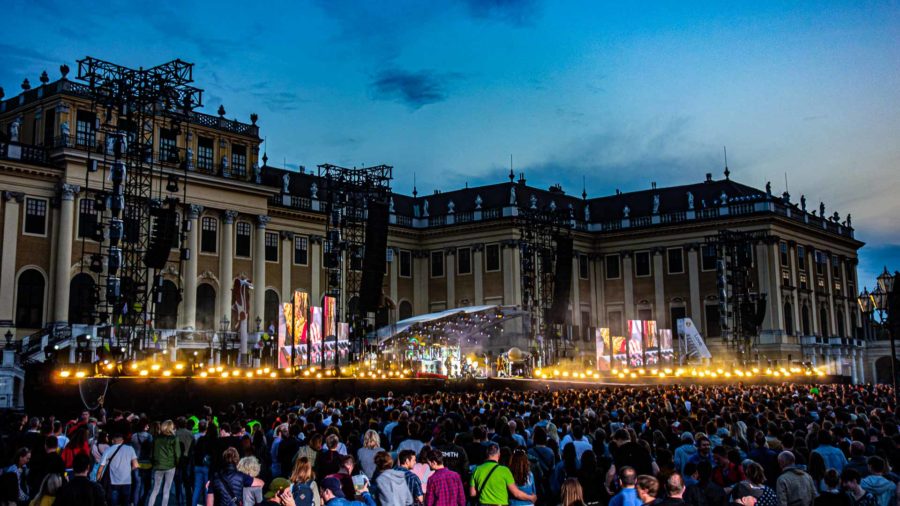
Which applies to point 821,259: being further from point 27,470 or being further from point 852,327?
point 27,470

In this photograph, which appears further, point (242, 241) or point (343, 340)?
point (242, 241)

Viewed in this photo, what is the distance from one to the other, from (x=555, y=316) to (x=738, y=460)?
124ft

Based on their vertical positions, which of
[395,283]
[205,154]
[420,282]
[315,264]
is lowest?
[395,283]

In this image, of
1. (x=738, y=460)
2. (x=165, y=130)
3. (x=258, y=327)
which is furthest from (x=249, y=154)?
(x=738, y=460)

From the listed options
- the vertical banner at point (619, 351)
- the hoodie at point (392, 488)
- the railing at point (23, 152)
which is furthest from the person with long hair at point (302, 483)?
the railing at point (23, 152)

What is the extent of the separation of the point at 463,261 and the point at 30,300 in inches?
1277

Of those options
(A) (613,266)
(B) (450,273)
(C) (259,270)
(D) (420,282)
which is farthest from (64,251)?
(A) (613,266)

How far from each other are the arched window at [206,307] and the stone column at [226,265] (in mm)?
537

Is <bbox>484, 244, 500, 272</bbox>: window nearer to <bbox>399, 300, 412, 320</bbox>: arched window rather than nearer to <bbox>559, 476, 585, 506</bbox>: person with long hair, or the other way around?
<bbox>399, 300, 412, 320</bbox>: arched window

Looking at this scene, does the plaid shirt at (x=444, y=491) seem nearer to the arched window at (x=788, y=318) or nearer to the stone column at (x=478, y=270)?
the stone column at (x=478, y=270)

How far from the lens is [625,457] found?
36.6ft

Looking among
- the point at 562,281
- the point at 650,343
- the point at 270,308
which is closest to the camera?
the point at 562,281

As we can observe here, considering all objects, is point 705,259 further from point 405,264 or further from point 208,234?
point 208,234

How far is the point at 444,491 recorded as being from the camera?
9.62 m
